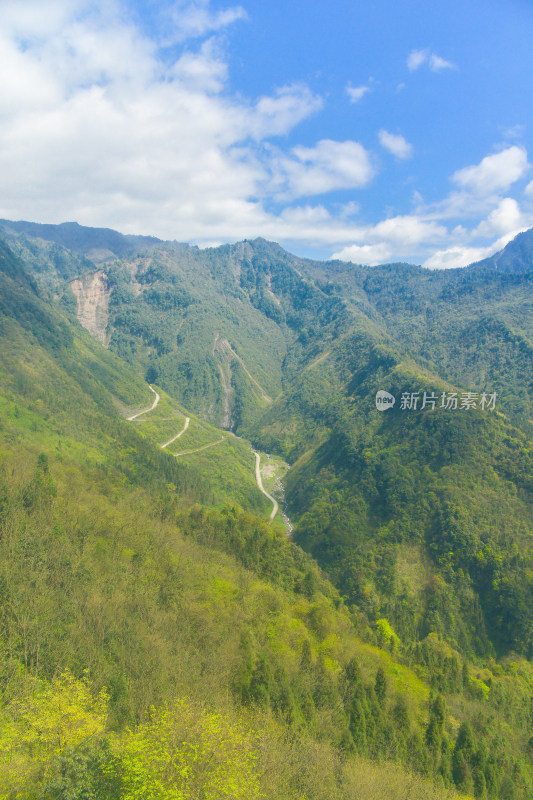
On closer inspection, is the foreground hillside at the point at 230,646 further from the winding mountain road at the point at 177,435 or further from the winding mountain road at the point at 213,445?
the winding mountain road at the point at 177,435

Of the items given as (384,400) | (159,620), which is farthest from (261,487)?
(159,620)

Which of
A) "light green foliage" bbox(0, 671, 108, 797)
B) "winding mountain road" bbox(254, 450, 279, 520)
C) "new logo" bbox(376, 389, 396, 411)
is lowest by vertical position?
"winding mountain road" bbox(254, 450, 279, 520)

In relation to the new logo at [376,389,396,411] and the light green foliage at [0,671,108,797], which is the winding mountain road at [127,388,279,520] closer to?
the new logo at [376,389,396,411]

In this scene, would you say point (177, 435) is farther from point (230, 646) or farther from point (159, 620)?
point (230, 646)

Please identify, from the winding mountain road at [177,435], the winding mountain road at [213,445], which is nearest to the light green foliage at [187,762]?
the winding mountain road at [213,445]

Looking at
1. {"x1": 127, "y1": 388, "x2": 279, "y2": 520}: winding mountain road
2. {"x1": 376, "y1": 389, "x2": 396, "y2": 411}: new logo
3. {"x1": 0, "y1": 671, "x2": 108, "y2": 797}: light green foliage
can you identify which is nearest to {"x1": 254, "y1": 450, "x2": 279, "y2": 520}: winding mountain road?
{"x1": 127, "y1": 388, "x2": 279, "y2": 520}: winding mountain road

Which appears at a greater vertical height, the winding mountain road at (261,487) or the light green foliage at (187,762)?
the light green foliage at (187,762)

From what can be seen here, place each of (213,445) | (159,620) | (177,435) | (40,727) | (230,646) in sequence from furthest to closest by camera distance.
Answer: (213,445) → (177,435) → (230,646) → (159,620) → (40,727)

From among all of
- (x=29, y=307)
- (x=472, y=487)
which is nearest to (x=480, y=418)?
(x=472, y=487)

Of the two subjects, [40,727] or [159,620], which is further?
[159,620]
